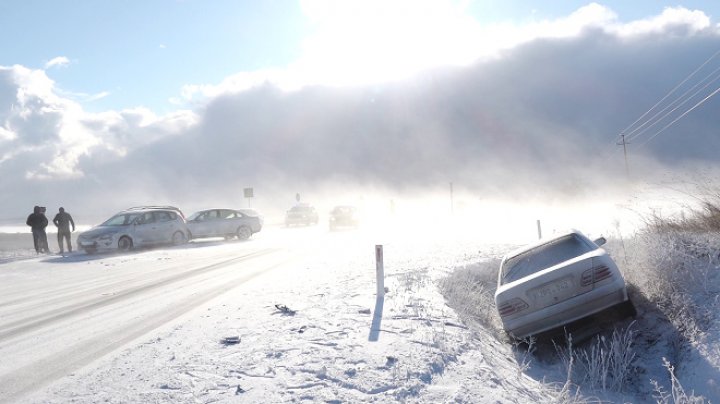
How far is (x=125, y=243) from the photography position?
62.1 ft

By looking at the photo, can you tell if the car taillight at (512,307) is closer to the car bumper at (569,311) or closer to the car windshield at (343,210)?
the car bumper at (569,311)

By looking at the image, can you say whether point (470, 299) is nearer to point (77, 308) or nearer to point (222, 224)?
point (77, 308)

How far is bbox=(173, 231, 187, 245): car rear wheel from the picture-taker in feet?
68.7

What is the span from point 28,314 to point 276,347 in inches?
194

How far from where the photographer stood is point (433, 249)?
1545cm

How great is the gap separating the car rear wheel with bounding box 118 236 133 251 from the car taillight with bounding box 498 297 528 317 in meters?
16.5

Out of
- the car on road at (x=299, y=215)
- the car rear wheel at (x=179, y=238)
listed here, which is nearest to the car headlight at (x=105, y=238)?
the car rear wheel at (x=179, y=238)

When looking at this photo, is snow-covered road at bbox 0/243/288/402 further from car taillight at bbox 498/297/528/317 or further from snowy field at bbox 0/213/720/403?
car taillight at bbox 498/297/528/317

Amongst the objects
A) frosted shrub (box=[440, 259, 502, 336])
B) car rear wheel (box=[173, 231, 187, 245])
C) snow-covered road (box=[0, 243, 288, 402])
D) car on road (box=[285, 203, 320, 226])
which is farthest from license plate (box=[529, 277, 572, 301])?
car on road (box=[285, 203, 320, 226])

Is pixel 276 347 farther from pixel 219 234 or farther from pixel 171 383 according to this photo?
pixel 219 234

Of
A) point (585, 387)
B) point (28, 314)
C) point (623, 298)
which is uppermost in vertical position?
point (28, 314)

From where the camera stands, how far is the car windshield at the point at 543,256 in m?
7.06

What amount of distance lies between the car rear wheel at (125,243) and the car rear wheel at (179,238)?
209 centimetres

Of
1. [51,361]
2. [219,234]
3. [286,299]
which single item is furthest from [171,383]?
[219,234]
